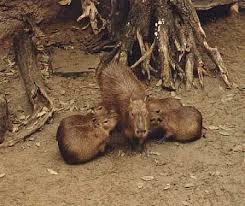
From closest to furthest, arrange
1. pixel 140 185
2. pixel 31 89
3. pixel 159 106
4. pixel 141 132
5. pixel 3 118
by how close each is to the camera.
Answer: pixel 140 185, pixel 141 132, pixel 159 106, pixel 3 118, pixel 31 89

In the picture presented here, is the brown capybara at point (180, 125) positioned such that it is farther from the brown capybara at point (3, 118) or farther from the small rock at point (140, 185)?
the brown capybara at point (3, 118)

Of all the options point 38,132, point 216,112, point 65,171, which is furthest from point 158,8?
point 65,171

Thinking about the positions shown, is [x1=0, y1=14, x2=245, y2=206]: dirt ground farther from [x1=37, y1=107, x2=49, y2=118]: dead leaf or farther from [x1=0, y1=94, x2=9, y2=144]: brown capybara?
[x1=0, y1=94, x2=9, y2=144]: brown capybara

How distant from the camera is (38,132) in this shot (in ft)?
19.1

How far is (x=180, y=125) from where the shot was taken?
5.41m

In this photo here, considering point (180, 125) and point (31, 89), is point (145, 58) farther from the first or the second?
point (180, 125)

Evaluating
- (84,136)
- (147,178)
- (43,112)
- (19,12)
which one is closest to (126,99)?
(84,136)

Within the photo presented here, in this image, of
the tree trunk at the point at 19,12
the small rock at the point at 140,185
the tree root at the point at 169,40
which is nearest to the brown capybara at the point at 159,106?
the small rock at the point at 140,185

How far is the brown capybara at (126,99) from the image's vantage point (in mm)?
5125

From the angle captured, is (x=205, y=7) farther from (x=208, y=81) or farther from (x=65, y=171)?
(x=65, y=171)

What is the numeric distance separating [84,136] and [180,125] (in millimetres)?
860

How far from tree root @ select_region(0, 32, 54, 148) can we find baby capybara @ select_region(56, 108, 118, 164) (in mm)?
596

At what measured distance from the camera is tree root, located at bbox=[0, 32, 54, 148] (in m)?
5.79

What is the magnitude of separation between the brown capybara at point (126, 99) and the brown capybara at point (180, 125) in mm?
261
